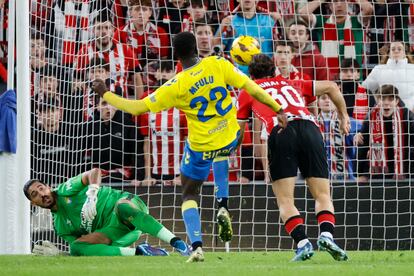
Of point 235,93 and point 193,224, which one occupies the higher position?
point 235,93

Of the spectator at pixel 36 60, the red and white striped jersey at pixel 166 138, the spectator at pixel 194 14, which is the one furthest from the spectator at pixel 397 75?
the spectator at pixel 36 60

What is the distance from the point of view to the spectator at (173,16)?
16.7 meters

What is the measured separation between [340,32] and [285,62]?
116 centimetres

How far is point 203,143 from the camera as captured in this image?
1134 cm

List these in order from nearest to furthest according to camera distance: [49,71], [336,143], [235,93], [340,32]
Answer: [49,71] → [336,143] → [235,93] → [340,32]

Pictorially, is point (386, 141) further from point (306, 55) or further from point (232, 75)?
point (232, 75)

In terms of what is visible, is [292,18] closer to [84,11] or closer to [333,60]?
[333,60]

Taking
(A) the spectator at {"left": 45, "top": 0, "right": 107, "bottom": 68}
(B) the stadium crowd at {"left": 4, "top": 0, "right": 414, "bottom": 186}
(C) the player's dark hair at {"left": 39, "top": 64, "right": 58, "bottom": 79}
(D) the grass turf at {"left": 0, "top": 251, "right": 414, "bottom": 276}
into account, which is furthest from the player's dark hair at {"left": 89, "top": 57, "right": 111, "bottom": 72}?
(D) the grass turf at {"left": 0, "top": 251, "right": 414, "bottom": 276}

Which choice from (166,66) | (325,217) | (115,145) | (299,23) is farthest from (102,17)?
(325,217)

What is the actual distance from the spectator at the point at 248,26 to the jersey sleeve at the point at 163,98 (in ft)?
17.6

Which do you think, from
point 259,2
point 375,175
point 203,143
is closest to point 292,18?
point 259,2

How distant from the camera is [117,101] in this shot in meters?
10.6

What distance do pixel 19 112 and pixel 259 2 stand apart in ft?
14.7

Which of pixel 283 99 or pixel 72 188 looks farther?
pixel 72 188
